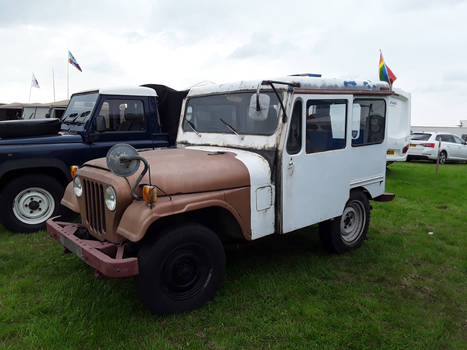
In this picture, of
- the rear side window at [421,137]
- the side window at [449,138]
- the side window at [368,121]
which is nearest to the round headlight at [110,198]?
the side window at [368,121]

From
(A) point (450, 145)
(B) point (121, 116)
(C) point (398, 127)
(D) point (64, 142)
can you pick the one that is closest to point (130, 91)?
(B) point (121, 116)

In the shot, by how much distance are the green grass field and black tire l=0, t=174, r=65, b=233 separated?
0.25 m

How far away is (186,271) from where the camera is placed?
3.51 metres

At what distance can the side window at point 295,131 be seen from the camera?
403 cm

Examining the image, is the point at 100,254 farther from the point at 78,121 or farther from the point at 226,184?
the point at 78,121

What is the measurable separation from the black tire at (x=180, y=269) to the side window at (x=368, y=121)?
2424 mm

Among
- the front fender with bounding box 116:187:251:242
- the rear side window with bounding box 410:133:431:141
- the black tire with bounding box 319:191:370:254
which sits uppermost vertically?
the front fender with bounding box 116:187:251:242

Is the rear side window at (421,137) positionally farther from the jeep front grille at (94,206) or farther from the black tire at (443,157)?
the jeep front grille at (94,206)

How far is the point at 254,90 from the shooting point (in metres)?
4.21

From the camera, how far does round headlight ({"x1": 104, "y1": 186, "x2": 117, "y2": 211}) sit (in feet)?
10.9

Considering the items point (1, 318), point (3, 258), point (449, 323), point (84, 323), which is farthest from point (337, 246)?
point (3, 258)

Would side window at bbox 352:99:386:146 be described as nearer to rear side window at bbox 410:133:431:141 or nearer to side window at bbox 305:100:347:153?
side window at bbox 305:100:347:153

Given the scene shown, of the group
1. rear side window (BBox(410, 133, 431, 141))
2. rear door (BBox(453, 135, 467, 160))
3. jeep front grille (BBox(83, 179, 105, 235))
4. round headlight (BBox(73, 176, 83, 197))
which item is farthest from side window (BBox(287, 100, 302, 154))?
rear door (BBox(453, 135, 467, 160))

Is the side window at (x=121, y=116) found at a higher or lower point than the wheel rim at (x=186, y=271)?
higher
